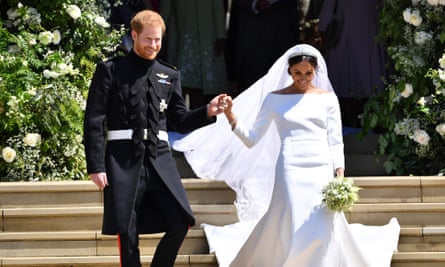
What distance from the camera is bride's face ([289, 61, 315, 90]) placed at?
764 cm

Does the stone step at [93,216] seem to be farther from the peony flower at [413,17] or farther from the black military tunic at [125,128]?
the peony flower at [413,17]

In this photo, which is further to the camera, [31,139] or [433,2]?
[433,2]

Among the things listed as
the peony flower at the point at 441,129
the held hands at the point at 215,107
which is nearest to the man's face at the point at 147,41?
the held hands at the point at 215,107

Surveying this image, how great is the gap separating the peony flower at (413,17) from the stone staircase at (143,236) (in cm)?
164

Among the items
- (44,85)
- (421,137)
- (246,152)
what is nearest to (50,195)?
(44,85)

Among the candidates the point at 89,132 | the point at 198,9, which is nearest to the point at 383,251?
the point at 89,132

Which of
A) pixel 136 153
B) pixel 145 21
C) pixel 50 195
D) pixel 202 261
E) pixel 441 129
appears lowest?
pixel 202 261

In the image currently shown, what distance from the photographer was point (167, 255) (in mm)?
6898

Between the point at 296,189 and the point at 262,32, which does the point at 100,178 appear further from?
the point at 262,32

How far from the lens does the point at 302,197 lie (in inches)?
296

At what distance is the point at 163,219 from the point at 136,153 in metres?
0.41

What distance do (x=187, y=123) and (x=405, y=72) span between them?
10.8ft

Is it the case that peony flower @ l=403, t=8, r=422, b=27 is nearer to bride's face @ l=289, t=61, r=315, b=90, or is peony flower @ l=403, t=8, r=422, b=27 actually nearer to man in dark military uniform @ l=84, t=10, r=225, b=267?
bride's face @ l=289, t=61, r=315, b=90

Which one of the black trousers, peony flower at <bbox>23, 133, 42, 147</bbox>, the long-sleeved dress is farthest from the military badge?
peony flower at <bbox>23, 133, 42, 147</bbox>
